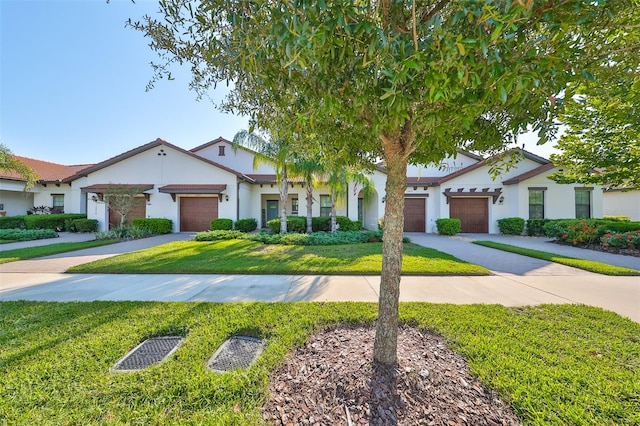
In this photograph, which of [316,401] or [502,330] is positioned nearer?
[316,401]

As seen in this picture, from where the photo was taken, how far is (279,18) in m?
1.69

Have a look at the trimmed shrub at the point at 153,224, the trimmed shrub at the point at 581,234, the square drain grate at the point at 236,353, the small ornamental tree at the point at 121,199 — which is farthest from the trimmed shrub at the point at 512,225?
the small ornamental tree at the point at 121,199

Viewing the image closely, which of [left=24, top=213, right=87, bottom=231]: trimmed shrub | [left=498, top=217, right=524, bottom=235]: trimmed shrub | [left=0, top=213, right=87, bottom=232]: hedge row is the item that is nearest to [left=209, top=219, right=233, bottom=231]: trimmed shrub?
[left=0, top=213, right=87, bottom=232]: hedge row

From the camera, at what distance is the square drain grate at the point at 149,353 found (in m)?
2.76

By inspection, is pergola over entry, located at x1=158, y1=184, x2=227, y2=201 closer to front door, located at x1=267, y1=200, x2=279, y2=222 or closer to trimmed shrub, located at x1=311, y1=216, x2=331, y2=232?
front door, located at x1=267, y1=200, x2=279, y2=222

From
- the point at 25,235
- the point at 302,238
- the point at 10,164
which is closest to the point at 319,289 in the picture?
the point at 302,238

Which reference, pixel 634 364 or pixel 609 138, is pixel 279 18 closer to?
pixel 634 364

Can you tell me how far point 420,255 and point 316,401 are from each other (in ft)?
24.7

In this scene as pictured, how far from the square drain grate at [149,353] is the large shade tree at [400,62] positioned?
2551 mm

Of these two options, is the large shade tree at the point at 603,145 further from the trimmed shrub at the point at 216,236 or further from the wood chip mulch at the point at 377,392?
the trimmed shrub at the point at 216,236

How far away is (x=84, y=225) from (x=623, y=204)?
41838 millimetres

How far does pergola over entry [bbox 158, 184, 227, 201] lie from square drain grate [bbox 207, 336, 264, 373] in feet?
45.9

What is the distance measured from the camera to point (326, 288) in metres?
5.48

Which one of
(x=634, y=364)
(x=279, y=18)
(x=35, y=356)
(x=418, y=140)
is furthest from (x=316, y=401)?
(x=634, y=364)
